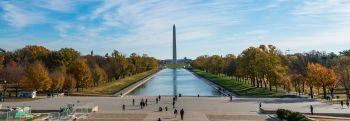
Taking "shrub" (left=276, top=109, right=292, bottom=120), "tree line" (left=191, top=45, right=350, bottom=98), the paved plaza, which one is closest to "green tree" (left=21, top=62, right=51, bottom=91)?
the paved plaza

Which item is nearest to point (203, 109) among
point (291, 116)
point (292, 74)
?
point (291, 116)

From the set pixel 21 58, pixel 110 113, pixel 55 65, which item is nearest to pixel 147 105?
pixel 110 113

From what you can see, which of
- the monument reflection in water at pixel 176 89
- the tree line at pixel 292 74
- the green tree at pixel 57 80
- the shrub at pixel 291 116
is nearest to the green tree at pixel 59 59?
the monument reflection in water at pixel 176 89

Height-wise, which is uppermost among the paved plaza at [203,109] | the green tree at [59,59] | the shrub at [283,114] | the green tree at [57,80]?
the green tree at [59,59]

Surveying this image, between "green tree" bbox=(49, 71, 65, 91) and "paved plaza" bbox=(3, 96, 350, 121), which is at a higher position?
"green tree" bbox=(49, 71, 65, 91)

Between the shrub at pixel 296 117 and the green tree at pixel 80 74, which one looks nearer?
the shrub at pixel 296 117

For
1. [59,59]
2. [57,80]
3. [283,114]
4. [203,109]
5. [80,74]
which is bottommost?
[203,109]

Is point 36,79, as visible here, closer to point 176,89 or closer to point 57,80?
point 57,80

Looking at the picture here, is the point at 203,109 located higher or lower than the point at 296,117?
lower

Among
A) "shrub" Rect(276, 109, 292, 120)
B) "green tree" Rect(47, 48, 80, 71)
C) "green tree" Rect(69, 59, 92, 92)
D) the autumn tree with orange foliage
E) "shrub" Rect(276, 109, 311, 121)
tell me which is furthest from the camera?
"green tree" Rect(47, 48, 80, 71)

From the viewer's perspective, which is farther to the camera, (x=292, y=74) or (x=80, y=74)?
(x=292, y=74)

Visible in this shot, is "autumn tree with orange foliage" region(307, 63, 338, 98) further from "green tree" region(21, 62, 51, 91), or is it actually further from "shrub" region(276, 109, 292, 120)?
"green tree" region(21, 62, 51, 91)

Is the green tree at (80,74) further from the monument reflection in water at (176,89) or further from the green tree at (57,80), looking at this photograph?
the monument reflection in water at (176,89)

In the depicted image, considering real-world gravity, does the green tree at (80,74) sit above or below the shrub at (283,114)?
above
